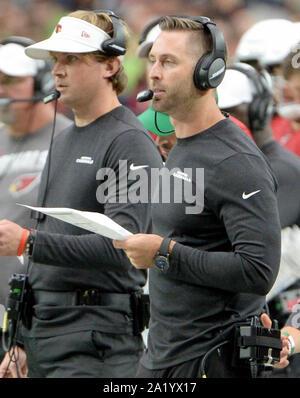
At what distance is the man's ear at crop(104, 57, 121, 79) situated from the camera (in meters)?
3.78

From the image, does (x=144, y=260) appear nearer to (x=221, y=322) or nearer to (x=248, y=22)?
(x=221, y=322)

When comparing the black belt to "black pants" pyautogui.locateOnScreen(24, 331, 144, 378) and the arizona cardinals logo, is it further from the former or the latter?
the arizona cardinals logo

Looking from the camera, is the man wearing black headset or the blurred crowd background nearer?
the man wearing black headset

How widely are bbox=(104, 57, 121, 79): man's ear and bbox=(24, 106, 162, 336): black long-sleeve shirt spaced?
0.55 ft

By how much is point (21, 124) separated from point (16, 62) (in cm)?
34

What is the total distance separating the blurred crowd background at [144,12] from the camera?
806cm

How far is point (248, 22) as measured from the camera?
8.03 meters

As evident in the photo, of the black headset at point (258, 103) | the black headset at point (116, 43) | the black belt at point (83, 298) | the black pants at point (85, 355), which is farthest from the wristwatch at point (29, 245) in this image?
the black headset at point (258, 103)

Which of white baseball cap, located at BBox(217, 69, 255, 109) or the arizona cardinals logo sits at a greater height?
white baseball cap, located at BBox(217, 69, 255, 109)

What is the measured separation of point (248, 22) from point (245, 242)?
5.46 meters

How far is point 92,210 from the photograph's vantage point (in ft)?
11.6

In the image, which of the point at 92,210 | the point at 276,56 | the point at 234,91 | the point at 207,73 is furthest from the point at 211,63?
the point at 276,56

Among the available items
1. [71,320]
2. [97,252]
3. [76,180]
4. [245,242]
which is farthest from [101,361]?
[245,242]

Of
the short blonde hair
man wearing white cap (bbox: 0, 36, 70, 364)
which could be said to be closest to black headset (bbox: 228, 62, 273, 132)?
man wearing white cap (bbox: 0, 36, 70, 364)
